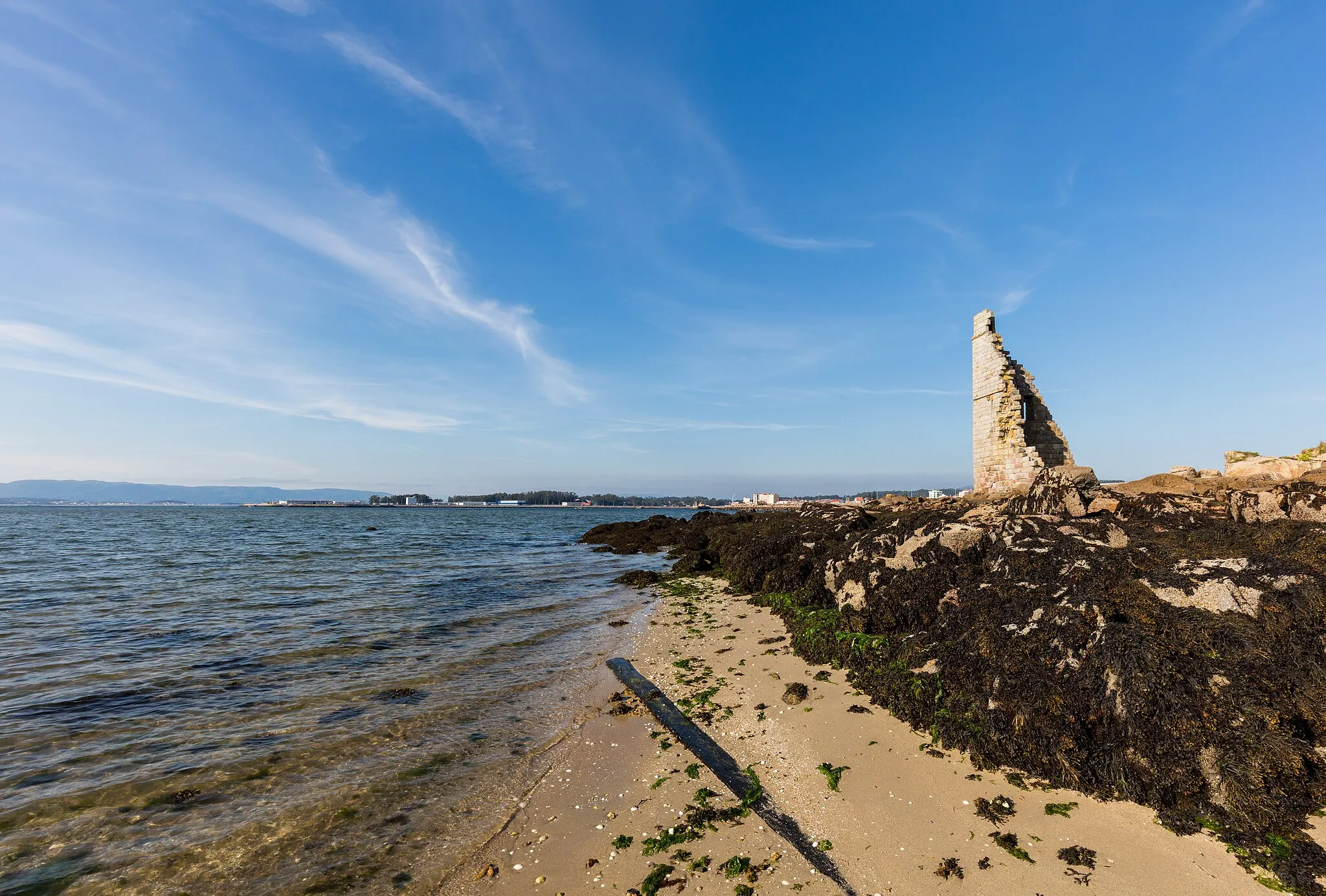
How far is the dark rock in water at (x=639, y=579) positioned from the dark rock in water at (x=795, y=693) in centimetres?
1106

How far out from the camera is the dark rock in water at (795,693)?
709 centimetres

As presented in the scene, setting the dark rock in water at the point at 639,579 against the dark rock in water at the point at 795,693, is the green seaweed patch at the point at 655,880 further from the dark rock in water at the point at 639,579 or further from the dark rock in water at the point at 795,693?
the dark rock in water at the point at 639,579

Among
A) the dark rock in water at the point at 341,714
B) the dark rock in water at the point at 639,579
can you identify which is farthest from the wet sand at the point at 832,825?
the dark rock in water at the point at 639,579

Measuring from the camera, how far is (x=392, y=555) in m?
27.9

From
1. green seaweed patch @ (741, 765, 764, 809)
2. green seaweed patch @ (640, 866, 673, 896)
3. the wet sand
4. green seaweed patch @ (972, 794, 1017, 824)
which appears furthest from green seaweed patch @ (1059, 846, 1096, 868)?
green seaweed patch @ (640, 866, 673, 896)

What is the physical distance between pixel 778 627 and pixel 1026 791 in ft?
20.2

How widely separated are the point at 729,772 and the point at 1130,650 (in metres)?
4.19

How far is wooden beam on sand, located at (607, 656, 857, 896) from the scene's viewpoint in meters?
4.07

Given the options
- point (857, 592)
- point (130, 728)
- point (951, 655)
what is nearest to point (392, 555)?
point (130, 728)

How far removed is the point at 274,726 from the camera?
273 inches

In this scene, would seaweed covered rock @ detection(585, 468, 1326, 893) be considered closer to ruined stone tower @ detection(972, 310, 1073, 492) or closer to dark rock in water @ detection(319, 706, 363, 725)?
dark rock in water @ detection(319, 706, 363, 725)

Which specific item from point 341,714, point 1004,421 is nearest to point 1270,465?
point 1004,421

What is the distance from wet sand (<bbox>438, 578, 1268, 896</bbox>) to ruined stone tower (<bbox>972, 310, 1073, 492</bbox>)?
572 inches

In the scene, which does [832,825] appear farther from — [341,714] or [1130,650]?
[341,714]
